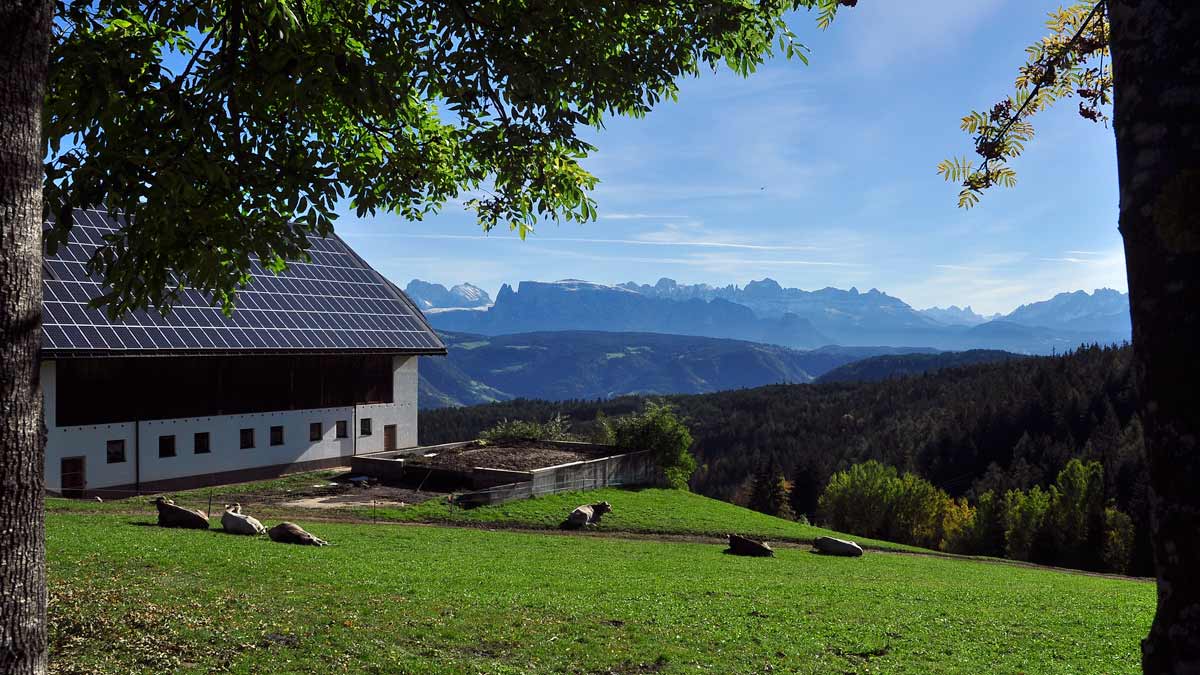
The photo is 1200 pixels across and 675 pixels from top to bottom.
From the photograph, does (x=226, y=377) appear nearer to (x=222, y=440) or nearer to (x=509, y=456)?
(x=222, y=440)

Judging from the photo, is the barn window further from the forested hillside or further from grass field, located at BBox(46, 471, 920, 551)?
the forested hillside

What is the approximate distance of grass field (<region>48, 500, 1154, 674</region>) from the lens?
10.4 metres

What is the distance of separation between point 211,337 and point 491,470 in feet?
48.8

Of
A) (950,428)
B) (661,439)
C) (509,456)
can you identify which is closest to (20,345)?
(509,456)

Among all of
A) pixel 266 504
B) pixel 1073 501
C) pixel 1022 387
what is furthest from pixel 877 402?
pixel 266 504

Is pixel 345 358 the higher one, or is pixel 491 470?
pixel 345 358

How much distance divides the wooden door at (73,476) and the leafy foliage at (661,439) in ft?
85.9

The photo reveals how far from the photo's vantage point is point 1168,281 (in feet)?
9.86

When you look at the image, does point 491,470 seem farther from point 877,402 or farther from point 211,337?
point 877,402

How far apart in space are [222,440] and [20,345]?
123 feet

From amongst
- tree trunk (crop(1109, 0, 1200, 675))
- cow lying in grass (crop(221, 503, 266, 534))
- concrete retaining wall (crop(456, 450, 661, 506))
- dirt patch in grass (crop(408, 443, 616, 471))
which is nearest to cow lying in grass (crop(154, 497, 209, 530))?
cow lying in grass (crop(221, 503, 266, 534))

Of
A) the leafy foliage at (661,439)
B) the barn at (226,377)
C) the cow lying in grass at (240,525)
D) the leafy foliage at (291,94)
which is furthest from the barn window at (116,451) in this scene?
the leafy foliage at (291,94)

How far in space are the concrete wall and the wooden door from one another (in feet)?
0.57

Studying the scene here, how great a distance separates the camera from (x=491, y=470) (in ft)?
123
